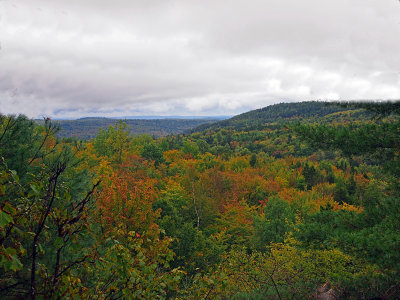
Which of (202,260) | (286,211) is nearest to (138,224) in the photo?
(202,260)

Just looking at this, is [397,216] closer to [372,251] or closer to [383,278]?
[372,251]

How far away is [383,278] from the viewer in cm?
730

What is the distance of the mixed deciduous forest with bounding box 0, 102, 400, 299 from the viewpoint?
2.70 metres

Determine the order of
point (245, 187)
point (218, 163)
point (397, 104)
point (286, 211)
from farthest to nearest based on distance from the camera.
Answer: point (218, 163)
point (245, 187)
point (286, 211)
point (397, 104)

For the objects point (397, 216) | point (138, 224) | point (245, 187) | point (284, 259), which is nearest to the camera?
point (397, 216)

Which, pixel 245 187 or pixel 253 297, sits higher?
pixel 253 297

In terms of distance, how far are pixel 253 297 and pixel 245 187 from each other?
27.9 m

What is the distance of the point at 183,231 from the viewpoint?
1631 centimetres

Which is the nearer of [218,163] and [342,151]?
[342,151]

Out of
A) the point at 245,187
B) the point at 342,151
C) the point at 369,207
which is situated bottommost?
the point at 245,187

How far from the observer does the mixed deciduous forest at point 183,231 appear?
2.70m

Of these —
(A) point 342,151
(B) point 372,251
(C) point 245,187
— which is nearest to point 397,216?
(B) point 372,251

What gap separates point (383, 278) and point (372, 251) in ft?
8.95

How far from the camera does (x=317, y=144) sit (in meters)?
7.19
